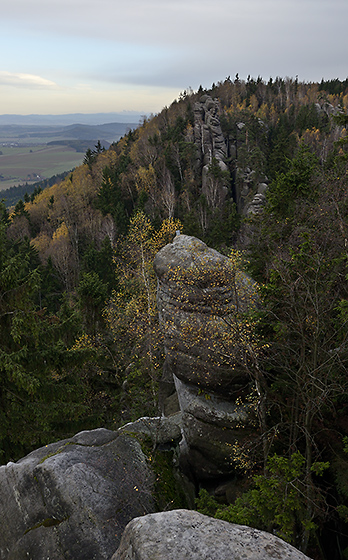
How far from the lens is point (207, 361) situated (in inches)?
500

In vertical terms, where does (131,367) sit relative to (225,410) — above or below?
below

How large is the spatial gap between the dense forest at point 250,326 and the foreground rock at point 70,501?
231 cm

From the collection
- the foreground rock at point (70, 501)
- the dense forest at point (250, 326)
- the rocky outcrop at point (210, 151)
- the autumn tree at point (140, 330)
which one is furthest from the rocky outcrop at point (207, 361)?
the rocky outcrop at point (210, 151)

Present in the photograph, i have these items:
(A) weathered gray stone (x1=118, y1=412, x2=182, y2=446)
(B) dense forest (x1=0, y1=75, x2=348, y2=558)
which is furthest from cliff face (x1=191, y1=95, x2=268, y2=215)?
(A) weathered gray stone (x1=118, y1=412, x2=182, y2=446)

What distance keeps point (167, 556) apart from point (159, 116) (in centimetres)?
10469

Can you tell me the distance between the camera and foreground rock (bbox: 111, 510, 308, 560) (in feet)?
16.4

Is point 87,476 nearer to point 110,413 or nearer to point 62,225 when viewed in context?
point 110,413

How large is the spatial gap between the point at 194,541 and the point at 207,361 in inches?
299

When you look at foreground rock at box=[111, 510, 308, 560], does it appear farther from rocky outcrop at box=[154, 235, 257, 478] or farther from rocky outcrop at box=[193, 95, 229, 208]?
rocky outcrop at box=[193, 95, 229, 208]

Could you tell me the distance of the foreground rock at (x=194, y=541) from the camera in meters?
5.00

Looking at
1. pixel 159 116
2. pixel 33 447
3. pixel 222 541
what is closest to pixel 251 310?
pixel 222 541

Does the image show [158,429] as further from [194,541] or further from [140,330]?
[194,541]

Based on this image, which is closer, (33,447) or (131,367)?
(33,447)

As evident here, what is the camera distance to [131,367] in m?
23.7
